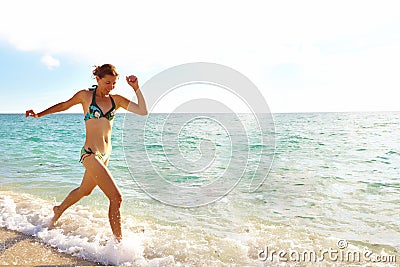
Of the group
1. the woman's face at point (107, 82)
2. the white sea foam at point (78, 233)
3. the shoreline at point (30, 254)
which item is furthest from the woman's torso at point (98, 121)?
the shoreline at point (30, 254)

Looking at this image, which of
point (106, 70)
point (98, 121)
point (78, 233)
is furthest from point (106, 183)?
point (106, 70)

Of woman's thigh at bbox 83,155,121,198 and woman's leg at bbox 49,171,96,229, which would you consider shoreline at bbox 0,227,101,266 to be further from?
woman's thigh at bbox 83,155,121,198

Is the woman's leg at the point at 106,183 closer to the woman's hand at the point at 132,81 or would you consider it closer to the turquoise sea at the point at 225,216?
the turquoise sea at the point at 225,216

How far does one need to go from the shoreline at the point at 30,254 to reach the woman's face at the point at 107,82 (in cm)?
196

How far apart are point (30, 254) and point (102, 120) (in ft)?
5.62

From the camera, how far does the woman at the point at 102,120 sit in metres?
4.04

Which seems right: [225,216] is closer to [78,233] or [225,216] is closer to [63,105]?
[78,233]

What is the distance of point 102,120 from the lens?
13.9 feet

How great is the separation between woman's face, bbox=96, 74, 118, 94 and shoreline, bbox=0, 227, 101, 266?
196 centimetres

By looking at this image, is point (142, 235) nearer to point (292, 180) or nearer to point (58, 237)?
point (58, 237)

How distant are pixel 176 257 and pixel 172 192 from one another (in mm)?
4025

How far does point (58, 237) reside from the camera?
447 centimetres

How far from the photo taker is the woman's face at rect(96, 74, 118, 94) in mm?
4121

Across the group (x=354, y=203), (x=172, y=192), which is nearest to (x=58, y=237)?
(x=172, y=192)
